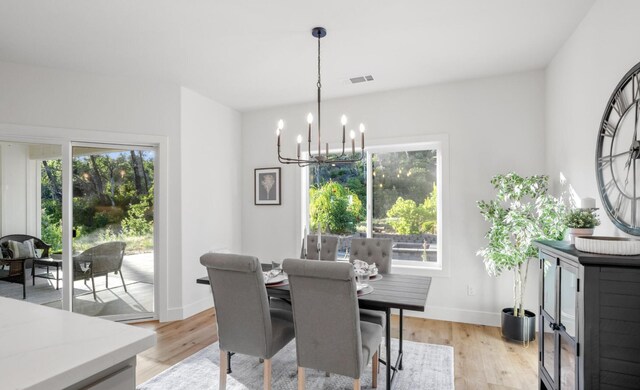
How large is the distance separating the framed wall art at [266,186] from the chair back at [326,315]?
9.20 feet

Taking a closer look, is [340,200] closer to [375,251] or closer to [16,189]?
[375,251]

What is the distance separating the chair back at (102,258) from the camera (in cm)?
369

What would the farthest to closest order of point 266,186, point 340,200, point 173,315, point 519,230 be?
point 266,186 < point 340,200 < point 173,315 < point 519,230

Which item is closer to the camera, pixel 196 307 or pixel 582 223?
pixel 582 223

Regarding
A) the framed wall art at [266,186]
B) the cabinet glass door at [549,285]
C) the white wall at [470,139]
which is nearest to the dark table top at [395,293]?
the cabinet glass door at [549,285]

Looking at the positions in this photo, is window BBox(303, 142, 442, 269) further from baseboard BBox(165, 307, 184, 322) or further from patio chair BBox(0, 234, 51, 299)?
patio chair BBox(0, 234, 51, 299)

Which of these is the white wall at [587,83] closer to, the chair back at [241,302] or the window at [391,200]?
the window at [391,200]

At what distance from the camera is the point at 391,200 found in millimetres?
4273

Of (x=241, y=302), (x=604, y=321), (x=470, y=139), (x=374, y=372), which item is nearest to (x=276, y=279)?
(x=241, y=302)

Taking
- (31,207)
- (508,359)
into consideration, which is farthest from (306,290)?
(31,207)

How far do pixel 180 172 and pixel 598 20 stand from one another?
159 inches

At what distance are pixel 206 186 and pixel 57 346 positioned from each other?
364cm

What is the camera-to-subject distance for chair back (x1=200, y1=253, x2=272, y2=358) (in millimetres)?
2168

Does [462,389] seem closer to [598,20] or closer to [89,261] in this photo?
[598,20]
